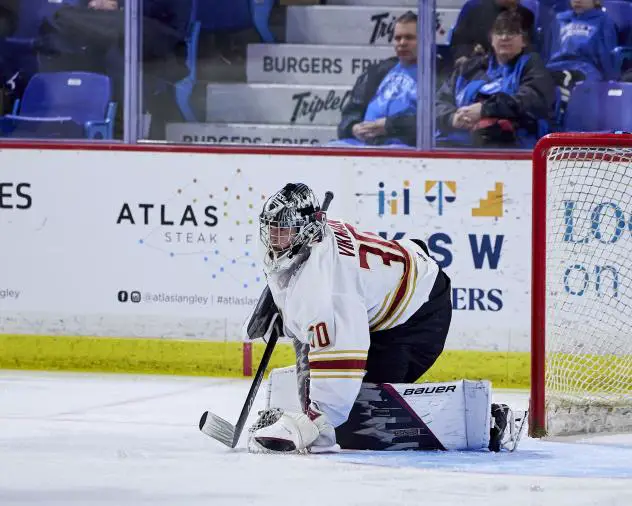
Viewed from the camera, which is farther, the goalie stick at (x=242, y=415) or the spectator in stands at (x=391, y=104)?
the spectator in stands at (x=391, y=104)

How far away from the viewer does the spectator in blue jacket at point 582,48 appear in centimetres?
577

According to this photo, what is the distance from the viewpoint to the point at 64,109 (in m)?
6.07

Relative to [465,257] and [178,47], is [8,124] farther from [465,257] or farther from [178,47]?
[465,257]

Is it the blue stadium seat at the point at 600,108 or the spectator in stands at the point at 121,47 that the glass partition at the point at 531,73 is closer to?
the blue stadium seat at the point at 600,108

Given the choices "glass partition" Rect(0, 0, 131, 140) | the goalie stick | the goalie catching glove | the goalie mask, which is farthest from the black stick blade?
"glass partition" Rect(0, 0, 131, 140)

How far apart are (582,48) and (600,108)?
0.26 meters

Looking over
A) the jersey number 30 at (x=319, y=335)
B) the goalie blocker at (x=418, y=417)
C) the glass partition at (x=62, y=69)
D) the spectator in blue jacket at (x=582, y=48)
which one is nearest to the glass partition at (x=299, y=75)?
the glass partition at (x=62, y=69)

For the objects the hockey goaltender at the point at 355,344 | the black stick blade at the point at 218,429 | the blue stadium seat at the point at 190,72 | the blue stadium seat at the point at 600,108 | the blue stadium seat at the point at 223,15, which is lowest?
the black stick blade at the point at 218,429

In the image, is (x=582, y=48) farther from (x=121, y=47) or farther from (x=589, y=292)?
(x=121, y=47)

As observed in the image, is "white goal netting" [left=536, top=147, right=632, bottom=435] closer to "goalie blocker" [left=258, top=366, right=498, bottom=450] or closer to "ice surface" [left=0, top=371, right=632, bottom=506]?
"ice surface" [left=0, top=371, right=632, bottom=506]

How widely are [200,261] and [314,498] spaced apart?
2.57 meters

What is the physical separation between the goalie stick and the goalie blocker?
0.13 m

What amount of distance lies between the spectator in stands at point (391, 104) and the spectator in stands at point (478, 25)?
175 millimetres

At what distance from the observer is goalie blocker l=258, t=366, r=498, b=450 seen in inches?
160
